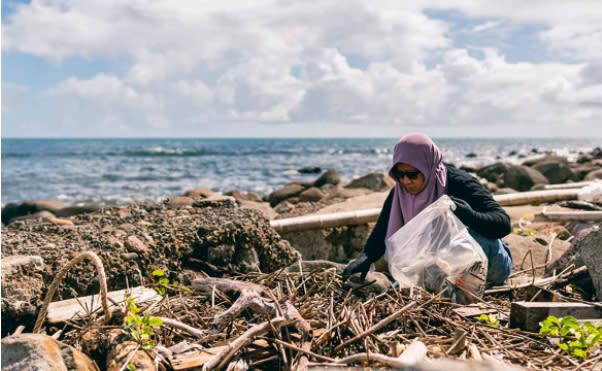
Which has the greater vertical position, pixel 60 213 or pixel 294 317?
pixel 294 317

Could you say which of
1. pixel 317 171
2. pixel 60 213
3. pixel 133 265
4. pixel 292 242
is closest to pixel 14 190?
pixel 60 213

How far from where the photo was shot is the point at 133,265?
4180 mm

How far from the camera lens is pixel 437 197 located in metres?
4.43

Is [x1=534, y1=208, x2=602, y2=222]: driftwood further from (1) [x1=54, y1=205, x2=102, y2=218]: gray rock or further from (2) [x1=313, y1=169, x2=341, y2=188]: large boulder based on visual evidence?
(2) [x1=313, y1=169, x2=341, y2=188]: large boulder

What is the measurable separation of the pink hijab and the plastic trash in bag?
39 cm

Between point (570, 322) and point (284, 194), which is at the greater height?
point (570, 322)

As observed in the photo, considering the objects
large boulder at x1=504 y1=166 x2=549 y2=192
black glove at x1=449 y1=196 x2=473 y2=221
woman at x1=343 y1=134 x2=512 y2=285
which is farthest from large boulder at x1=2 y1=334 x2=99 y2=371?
large boulder at x1=504 y1=166 x2=549 y2=192

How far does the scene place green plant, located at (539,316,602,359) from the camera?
2861 mm

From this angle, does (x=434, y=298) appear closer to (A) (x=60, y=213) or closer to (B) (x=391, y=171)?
(B) (x=391, y=171)

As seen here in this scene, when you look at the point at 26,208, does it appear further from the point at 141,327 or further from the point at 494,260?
the point at 141,327

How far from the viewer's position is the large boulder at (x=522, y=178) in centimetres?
1750

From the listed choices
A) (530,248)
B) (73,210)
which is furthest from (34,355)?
(73,210)

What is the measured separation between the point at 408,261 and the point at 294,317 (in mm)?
1312

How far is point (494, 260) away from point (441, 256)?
591mm
